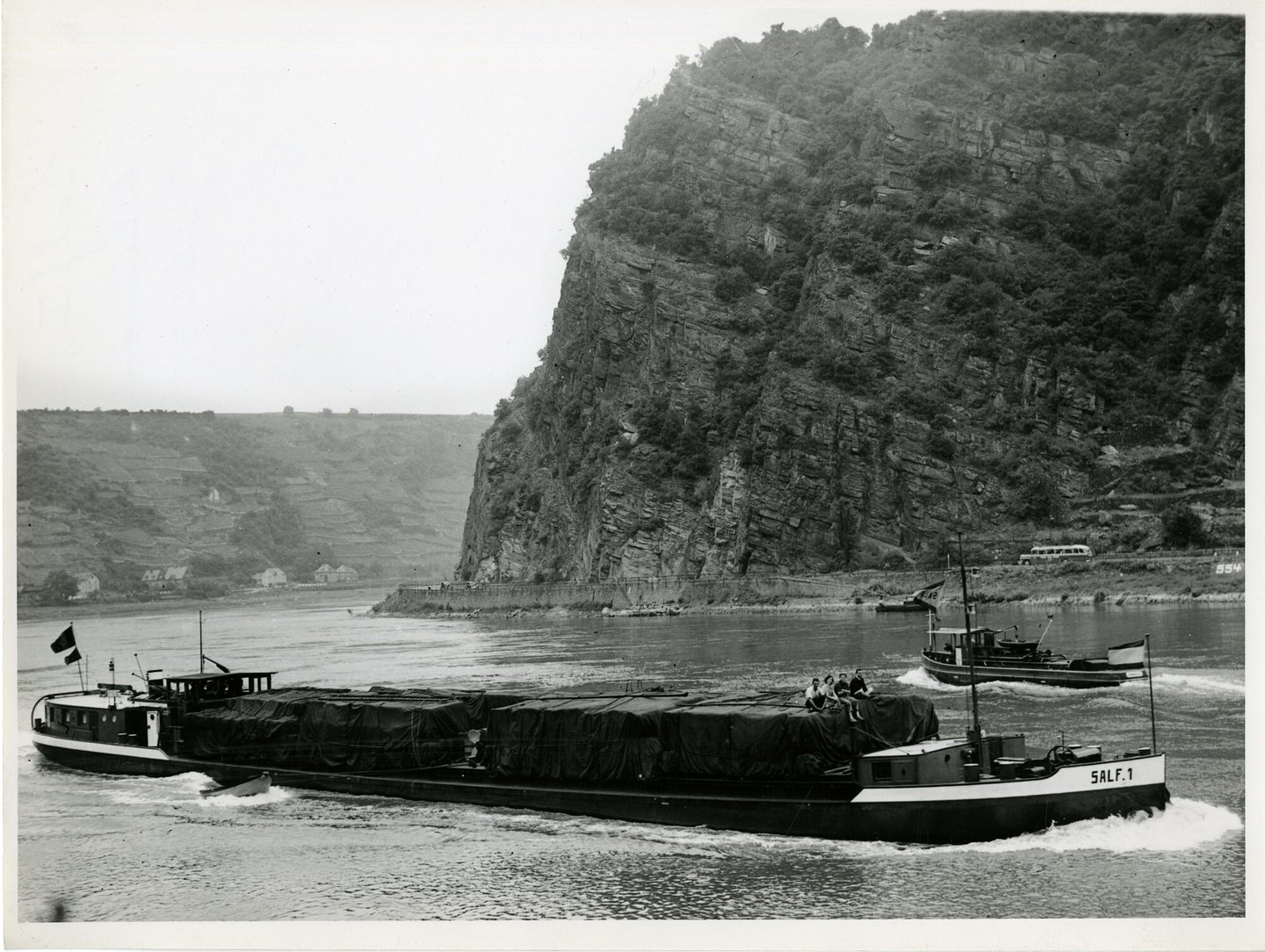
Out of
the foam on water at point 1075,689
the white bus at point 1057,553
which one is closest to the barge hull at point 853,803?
the foam on water at point 1075,689

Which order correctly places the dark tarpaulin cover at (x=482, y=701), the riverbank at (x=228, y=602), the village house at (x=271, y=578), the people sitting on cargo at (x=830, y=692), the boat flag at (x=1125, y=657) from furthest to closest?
the village house at (x=271, y=578)
the riverbank at (x=228, y=602)
the boat flag at (x=1125, y=657)
the dark tarpaulin cover at (x=482, y=701)
the people sitting on cargo at (x=830, y=692)

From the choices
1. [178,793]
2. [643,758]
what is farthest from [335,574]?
[643,758]

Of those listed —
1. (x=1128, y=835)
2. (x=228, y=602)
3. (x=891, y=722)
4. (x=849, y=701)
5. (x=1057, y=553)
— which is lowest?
(x=228, y=602)

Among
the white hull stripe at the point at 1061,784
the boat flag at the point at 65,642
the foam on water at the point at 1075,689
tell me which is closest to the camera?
the white hull stripe at the point at 1061,784

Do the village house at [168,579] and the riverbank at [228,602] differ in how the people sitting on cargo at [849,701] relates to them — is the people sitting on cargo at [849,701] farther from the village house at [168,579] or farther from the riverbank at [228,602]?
the village house at [168,579]

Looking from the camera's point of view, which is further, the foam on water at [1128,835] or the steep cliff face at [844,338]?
the steep cliff face at [844,338]

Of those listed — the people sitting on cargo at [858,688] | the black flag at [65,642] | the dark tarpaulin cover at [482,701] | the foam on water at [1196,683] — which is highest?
the black flag at [65,642]

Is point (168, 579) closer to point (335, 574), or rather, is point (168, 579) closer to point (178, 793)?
point (335, 574)
